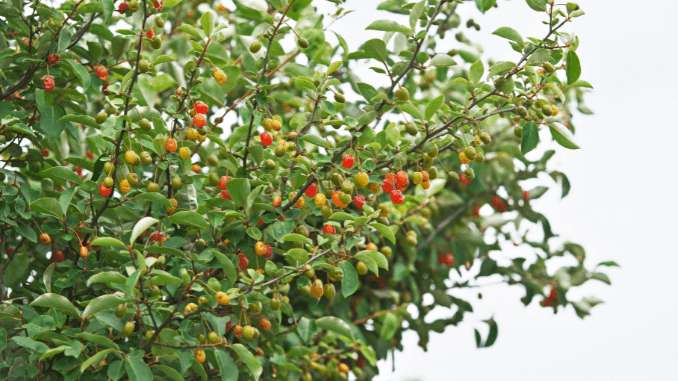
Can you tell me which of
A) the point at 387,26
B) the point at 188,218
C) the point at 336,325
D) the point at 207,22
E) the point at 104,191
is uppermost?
the point at 207,22

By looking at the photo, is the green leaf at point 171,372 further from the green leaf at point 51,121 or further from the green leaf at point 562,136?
the green leaf at point 562,136

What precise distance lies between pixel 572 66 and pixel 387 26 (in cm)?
75

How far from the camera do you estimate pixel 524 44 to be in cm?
231

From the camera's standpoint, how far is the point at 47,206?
2373mm

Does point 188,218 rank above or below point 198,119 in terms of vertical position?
below

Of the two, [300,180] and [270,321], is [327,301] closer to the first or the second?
[270,321]

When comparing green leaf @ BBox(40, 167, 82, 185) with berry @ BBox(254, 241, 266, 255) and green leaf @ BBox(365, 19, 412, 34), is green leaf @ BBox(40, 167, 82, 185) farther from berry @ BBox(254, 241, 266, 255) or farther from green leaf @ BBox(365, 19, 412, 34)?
green leaf @ BBox(365, 19, 412, 34)

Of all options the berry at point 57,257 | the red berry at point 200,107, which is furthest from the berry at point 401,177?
the berry at point 57,257

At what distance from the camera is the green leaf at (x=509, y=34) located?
7.45 feet

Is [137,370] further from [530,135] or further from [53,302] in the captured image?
[530,135]

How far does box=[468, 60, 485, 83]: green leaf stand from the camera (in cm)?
243

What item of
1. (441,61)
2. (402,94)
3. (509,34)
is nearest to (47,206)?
(402,94)

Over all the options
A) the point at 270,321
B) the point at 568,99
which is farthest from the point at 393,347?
the point at 568,99

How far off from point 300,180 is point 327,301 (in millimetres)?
1571
